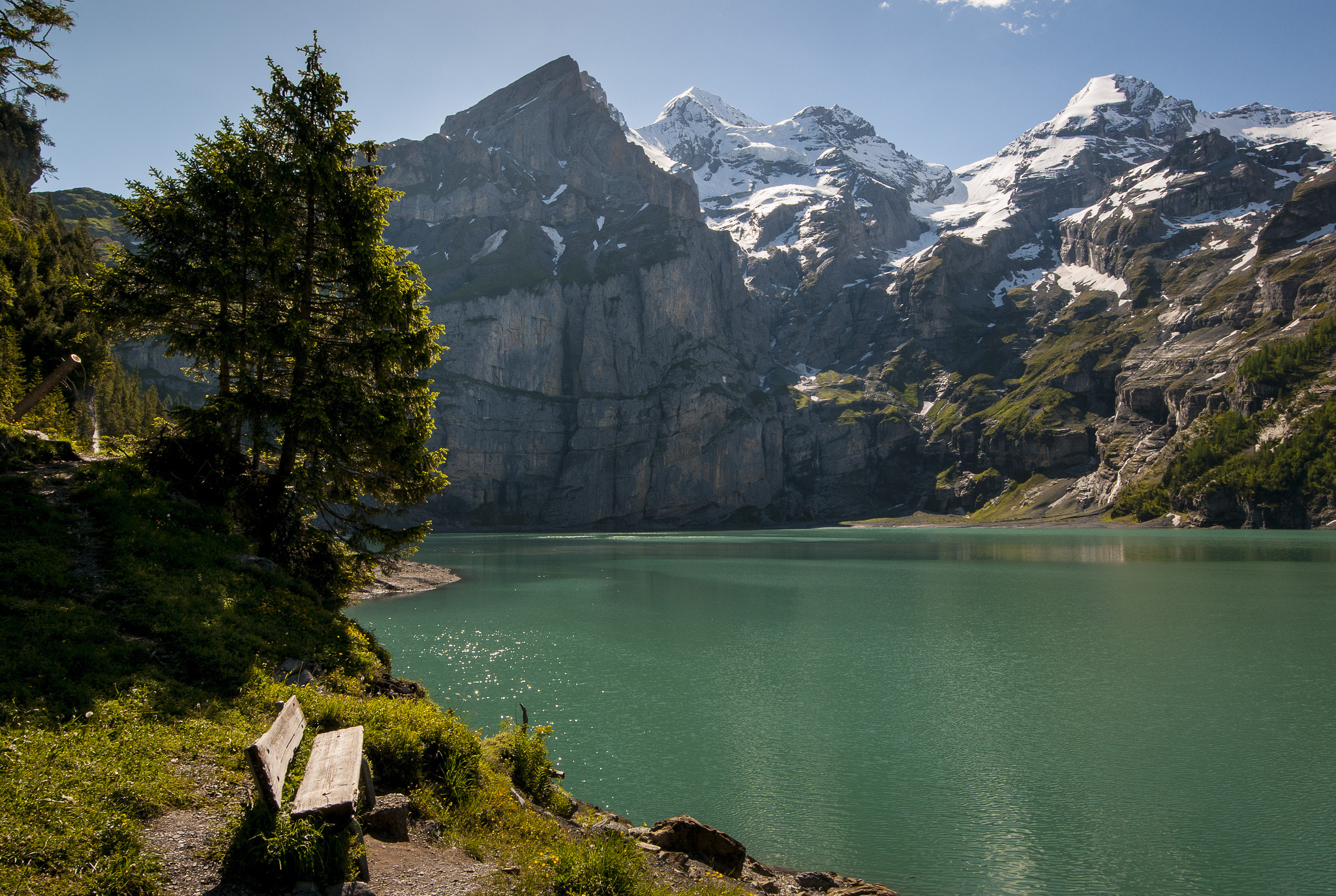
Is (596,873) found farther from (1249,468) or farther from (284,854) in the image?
(1249,468)

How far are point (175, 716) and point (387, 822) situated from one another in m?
4.15

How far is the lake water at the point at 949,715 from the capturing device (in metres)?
16.4

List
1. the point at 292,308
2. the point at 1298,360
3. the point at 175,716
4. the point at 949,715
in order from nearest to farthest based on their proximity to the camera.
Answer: the point at 175,716, the point at 292,308, the point at 949,715, the point at 1298,360

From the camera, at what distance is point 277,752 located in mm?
8305

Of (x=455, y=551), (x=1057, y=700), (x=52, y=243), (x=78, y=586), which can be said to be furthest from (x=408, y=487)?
(x=455, y=551)

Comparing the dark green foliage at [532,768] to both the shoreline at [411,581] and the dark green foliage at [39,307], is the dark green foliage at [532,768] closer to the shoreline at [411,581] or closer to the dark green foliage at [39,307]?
the dark green foliage at [39,307]

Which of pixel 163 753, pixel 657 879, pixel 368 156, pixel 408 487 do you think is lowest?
pixel 657 879

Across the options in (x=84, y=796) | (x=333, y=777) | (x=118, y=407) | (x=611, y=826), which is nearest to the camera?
(x=84, y=796)

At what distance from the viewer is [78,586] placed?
1326cm

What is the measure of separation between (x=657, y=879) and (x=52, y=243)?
63.9 meters

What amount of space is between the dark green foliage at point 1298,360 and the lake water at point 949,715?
142973 millimetres

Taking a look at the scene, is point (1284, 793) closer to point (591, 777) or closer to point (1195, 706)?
point (1195, 706)

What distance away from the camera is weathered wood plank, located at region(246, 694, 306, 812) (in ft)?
24.1

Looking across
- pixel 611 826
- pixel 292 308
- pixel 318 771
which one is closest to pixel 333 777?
pixel 318 771
